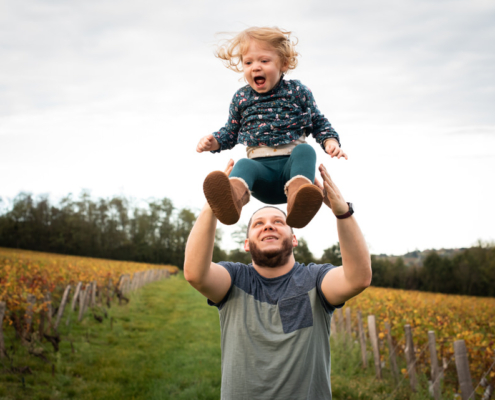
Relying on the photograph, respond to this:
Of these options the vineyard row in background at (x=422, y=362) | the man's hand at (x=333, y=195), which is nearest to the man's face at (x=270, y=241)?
the man's hand at (x=333, y=195)

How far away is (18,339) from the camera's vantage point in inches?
298

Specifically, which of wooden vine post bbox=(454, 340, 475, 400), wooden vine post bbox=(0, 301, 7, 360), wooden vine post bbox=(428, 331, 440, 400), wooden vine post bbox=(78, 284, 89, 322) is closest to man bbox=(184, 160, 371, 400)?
wooden vine post bbox=(454, 340, 475, 400)

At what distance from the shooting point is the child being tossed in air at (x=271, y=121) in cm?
221

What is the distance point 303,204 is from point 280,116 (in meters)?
0.72

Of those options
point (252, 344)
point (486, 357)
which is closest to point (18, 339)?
point (252, 344)

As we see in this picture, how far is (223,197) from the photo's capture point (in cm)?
186

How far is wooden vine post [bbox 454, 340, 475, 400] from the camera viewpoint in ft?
15.1

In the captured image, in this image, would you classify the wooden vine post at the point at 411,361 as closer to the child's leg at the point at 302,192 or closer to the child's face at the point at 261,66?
the child's leg at the point at 302,192

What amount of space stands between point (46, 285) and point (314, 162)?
32.0 ft

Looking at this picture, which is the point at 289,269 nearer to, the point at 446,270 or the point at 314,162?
the point at 314,162

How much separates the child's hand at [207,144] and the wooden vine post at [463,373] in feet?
13.4

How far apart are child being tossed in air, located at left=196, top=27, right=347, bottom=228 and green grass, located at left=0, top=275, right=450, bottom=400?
14.7ft

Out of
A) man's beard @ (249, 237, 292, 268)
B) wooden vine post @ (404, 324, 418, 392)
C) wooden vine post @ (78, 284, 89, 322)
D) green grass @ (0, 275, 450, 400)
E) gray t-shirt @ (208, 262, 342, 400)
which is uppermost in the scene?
man's beard @ (249, 237, 292, 268)

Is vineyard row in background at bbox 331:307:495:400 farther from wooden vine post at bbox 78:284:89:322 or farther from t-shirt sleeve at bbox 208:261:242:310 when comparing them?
wooden vine post at bbox 78:284:89:322
